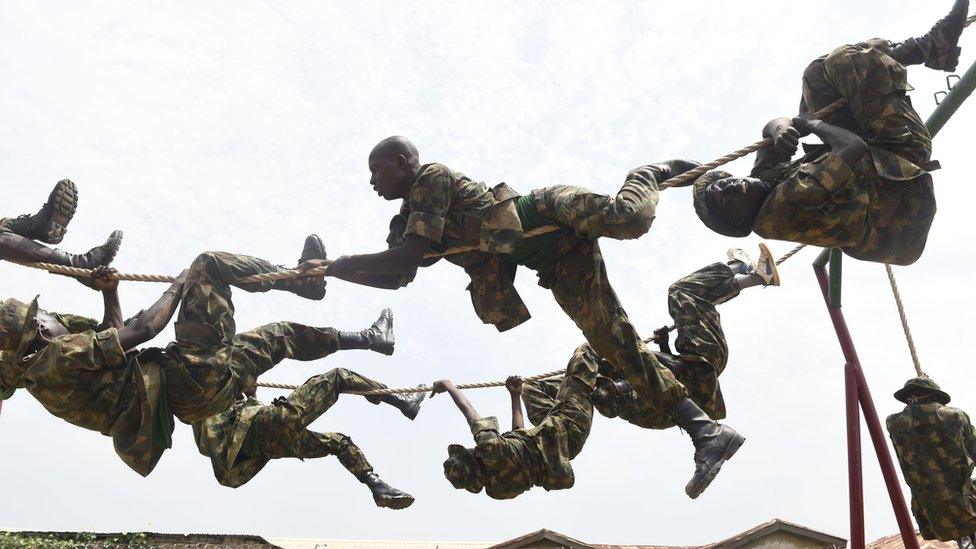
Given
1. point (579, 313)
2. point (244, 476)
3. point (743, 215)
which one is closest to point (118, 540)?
point (244, 476)

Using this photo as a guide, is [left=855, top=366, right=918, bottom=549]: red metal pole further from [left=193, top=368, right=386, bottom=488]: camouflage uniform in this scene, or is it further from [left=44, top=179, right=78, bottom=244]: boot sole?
[left=44, top=179, right=78, bottom=244]: boot sole

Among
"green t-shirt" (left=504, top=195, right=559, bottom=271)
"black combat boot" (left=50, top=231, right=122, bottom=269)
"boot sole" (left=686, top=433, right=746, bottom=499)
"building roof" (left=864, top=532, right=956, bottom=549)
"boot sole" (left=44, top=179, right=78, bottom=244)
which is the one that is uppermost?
"boot sole" (left=44, top=179, right=78, bottom=244)

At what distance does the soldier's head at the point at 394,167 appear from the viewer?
527 cm

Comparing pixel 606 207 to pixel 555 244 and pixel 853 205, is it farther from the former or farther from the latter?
pixel 853 205

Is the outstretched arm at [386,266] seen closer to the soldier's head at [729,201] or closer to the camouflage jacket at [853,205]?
the soldier's head at [729,201]

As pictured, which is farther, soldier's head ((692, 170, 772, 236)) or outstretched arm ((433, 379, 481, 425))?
outstretched arm ((433, 379, 481, 425))

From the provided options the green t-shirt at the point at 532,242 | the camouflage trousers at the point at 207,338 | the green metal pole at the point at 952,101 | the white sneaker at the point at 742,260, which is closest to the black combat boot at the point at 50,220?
the camouflage trousers at the point at 207,338

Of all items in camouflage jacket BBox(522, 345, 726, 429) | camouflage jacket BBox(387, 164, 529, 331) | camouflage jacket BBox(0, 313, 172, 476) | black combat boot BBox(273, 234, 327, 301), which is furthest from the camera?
camouflage jacket BBox(522, 345, 726, 429)

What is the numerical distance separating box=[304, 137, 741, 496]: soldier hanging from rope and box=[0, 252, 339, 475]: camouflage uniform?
26.2 inches

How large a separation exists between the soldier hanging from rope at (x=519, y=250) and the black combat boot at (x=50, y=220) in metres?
1.89

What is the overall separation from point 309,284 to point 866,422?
4660 millimetres

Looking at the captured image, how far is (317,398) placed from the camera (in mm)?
7113

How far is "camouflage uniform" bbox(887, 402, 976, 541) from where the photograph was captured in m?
6.91

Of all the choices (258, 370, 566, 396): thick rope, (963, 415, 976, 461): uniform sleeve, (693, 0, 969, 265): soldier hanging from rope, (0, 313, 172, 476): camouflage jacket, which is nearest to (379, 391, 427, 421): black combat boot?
(258, 370, 566, 396): thick rope
